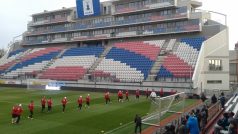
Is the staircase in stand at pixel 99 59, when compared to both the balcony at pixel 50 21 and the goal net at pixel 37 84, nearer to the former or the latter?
the goal net at pixel 37 84

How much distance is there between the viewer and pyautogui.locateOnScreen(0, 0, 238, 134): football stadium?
3089 centimetres

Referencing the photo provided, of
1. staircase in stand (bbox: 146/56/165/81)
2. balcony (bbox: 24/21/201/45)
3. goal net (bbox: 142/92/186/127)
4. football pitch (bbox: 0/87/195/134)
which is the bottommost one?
football pitch (bbox: 0/87/195/134)

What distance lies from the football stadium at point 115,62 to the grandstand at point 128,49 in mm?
149

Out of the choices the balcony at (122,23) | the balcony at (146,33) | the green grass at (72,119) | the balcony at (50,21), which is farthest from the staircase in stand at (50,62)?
the green grass at (72,119)

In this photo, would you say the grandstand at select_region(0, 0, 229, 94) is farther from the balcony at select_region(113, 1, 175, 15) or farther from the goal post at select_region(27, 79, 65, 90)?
the goal post at select_region(27, 79, 65, 90)

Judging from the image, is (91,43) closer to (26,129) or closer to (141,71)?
(141,71)

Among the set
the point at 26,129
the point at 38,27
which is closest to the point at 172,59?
the point at 26,129

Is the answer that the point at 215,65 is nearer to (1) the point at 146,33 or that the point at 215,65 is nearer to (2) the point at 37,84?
(1) the point at 146,33

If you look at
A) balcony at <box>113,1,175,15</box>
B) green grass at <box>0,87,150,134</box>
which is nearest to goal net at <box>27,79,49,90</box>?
balcony at <box>113,1,175,15</box>

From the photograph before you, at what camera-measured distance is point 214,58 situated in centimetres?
4794

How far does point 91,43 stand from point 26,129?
49097 millimetres

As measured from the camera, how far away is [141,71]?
166ft

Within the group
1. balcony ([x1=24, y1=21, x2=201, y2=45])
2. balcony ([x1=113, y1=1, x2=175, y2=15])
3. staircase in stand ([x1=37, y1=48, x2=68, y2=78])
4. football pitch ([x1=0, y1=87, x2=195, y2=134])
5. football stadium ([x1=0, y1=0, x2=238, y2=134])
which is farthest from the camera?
staircase in stand ([x1=37, y1=48, x2=68, y2=78])

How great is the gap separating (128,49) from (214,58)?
16.0 m
